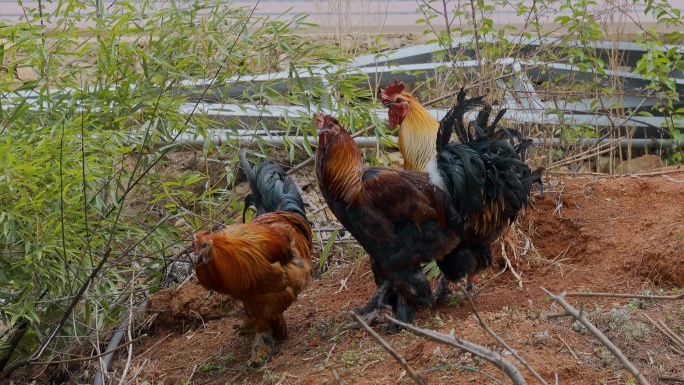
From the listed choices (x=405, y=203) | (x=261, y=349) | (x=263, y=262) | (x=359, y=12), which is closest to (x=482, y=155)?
(x=405, y=203)

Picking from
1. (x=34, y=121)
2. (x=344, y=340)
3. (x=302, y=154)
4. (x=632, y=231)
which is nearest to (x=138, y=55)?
(x=34, y=121)

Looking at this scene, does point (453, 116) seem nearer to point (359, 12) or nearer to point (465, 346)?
point (465, 346)

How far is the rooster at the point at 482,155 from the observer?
523cm

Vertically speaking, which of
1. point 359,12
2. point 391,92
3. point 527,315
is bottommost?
point 527,315

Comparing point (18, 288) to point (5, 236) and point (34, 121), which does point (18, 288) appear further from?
point (34, 121)

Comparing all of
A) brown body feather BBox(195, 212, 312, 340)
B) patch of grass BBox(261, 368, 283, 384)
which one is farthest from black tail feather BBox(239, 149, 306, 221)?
patch of grass BBox(261, 368, 283, 384)

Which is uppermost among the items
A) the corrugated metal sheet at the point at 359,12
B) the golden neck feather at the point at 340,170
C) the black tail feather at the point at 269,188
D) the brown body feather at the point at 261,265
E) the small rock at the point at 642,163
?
the corrugated metal sheet at the point at 359,12

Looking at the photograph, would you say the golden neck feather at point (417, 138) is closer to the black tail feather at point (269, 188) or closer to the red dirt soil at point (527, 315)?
the black tail feather at point (269, 188)

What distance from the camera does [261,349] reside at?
5242 mm

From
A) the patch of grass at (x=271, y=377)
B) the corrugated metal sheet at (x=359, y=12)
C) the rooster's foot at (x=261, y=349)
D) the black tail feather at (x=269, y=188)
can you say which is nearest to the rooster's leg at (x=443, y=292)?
the black tail feather at (x=269, y=188)

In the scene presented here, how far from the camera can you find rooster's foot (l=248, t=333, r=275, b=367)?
206 inches

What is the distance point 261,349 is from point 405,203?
1361mm

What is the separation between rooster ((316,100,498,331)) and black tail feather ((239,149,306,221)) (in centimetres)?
68

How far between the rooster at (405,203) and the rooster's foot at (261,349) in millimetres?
828
